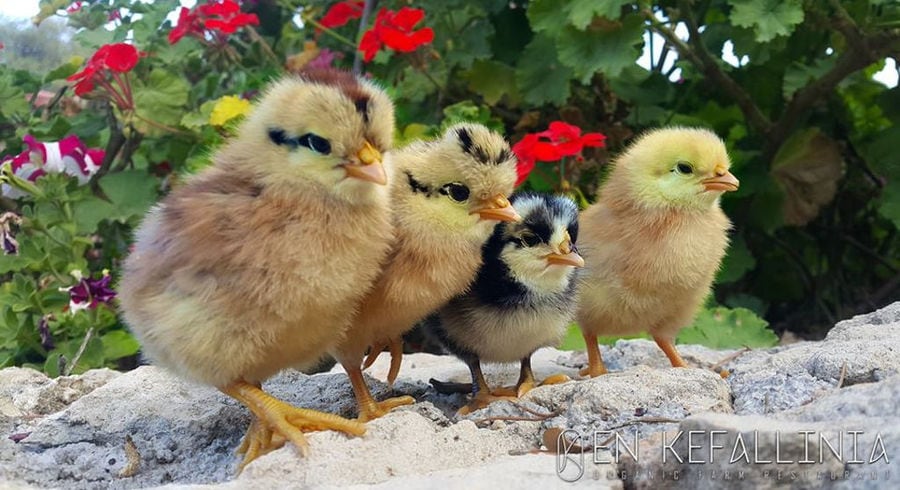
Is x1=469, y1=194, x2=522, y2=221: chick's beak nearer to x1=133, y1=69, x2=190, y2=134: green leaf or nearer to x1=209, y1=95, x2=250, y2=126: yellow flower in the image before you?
x1=209, y1=95, x2=250, y2=126: yellow flower

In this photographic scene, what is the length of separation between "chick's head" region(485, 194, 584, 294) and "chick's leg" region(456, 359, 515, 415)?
0.30m

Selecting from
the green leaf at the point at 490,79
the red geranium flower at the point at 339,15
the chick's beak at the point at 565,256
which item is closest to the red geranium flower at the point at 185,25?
the red geranium flower at the point at 339,15

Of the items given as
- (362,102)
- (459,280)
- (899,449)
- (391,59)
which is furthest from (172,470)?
(391,59)

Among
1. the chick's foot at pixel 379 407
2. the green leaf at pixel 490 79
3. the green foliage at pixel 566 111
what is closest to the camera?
the chick's foot at pixel 379 407

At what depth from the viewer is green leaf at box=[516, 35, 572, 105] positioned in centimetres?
407

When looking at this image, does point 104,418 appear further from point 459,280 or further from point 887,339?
point 887,339

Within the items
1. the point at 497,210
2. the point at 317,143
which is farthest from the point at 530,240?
the point at 317,143

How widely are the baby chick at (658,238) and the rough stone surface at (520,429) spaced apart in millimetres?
226

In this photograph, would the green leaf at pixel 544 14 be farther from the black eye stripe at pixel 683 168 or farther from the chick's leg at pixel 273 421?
the chick's leg at pixel 273 421

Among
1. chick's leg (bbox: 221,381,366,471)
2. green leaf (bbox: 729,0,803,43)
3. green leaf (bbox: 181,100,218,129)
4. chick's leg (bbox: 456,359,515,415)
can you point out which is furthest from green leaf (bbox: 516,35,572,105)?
chick's leg (bbox: 221,381,366,471)

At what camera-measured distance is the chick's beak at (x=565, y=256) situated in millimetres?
2389

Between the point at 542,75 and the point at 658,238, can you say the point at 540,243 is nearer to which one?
the point at 658,238

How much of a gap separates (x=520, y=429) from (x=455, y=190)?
1.95ft

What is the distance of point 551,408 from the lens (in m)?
2.33
